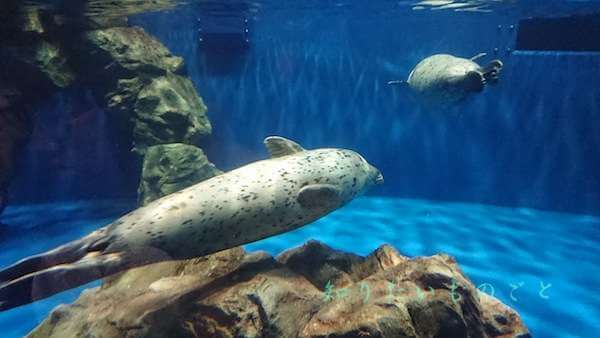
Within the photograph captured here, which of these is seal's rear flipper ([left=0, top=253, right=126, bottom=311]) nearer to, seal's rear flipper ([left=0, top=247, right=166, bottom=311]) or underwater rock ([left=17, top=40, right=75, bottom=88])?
seal's rear flipper ([left=0, top=247, right=166, bottom=311])

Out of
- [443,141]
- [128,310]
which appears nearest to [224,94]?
[443,141]

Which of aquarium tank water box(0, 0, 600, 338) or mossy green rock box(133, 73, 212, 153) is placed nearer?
aquarium tank water box(0, 0, 600, 338)

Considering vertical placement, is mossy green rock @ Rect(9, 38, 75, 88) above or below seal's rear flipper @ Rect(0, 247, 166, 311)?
above

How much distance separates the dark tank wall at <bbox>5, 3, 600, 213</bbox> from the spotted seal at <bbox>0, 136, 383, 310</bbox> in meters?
7.67

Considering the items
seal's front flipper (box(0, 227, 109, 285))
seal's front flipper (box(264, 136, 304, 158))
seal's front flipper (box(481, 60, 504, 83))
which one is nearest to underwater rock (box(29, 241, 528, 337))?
seal's front flipper (box(0, 227, 109, 285))

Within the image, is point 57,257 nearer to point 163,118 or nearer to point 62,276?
point 62,276

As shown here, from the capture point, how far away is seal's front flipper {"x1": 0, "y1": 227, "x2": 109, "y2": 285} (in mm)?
3409

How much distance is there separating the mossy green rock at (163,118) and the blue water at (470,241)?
7.43ft

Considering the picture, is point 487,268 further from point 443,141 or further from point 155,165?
point 155,165

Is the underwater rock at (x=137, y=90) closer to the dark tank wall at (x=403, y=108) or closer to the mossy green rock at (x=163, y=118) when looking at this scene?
the mossy green rock at (x=163, y=118)

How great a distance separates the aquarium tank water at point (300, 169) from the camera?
3.63 metres

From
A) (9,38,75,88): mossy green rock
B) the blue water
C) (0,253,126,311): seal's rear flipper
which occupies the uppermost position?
(9,38,75,88): mossy green rock

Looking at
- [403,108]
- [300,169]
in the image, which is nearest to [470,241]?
[403,108]

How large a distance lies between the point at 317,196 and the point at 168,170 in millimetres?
5381
